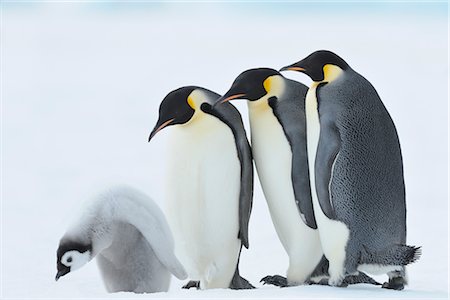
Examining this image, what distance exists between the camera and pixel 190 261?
3.02 metres

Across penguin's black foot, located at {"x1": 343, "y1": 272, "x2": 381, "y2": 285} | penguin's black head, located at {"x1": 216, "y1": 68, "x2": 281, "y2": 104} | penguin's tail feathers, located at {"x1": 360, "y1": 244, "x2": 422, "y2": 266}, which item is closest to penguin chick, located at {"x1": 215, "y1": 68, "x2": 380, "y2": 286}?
penguin's black head, located at {"x1": 216, "y1": 68, "x2": 281, "y2": 104}

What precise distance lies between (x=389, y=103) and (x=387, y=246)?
26.5ft

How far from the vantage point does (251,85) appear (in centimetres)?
294

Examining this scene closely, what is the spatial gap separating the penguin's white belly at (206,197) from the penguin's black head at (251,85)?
0.37 feet

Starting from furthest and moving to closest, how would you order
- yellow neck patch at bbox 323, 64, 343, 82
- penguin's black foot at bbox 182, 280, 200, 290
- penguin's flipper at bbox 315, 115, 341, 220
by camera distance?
penguin's black foot at bbox 182, 280, 200, 290, yellow neck patch at bbox 323, 64, 343, 82, penguin's flipper at bbox 315, 115, 341, 220

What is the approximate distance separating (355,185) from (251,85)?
0.48 m

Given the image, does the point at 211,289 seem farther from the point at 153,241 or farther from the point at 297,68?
the point at 297,68

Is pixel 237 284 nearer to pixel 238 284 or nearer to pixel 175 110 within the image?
pixel 238 284

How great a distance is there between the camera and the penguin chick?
2.88m

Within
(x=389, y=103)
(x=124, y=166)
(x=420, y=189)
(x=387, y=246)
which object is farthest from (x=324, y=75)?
(x=389, y=103)

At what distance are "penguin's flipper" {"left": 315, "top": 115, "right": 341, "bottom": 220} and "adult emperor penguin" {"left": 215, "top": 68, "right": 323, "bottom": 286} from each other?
0.43 feet

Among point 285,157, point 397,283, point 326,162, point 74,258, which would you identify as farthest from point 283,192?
point 74,258

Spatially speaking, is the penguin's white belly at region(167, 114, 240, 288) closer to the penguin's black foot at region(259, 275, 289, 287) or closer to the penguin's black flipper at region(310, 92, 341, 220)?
the penguin's black foot at region(259, 275, 289, 287)

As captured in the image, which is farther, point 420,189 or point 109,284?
point 420,189
